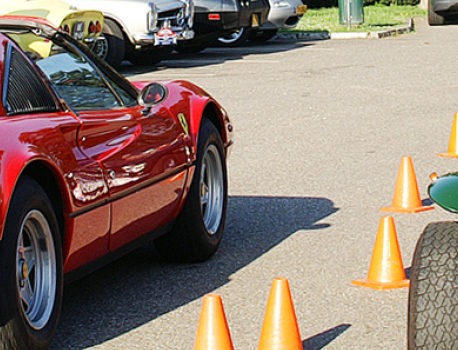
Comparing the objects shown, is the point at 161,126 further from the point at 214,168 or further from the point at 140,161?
the point at 214,168

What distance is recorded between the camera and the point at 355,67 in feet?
59.2

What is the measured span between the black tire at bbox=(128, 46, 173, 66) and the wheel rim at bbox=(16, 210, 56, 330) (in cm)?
1398

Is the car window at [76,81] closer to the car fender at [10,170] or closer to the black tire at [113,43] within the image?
the car fender at [10,170]

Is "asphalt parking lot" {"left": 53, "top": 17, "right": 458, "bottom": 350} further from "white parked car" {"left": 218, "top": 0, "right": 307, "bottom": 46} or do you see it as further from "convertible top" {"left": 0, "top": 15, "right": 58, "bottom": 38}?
"white parked car" {"left": 218, "top": 0, "right": 307, "bottom": 46}

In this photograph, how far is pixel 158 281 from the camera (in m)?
6.23

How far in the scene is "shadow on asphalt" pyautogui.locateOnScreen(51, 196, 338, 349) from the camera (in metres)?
5.40

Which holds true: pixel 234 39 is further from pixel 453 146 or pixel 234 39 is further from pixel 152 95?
pixel 152 95

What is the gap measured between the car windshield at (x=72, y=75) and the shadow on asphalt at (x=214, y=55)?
11786 millimetres

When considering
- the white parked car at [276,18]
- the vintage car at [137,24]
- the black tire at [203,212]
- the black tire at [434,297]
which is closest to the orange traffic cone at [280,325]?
the black tire at [434,297]

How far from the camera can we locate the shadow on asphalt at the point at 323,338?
16.6 ft

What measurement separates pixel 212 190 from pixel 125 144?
1.34 m

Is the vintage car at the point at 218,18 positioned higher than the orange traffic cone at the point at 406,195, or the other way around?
the orange traffic cone at the point at 406,195

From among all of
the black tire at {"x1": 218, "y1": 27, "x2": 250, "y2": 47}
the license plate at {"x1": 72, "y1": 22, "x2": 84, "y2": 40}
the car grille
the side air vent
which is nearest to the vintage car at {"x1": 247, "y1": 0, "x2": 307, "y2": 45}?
the black tire at {"x1": 218, "y1": 27, "x2": 250, "y2": 47}

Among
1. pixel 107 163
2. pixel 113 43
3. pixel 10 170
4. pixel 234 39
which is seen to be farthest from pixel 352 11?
pixel 10 170
